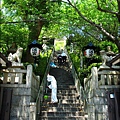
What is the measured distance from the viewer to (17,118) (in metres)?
7.95

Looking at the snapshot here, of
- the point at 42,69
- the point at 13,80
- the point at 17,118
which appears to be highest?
the point at 42,69

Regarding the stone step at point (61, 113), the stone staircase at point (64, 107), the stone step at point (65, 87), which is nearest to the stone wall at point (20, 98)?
the stone staircase at point (64, 107)

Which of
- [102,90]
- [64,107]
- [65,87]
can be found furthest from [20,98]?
[65,87]

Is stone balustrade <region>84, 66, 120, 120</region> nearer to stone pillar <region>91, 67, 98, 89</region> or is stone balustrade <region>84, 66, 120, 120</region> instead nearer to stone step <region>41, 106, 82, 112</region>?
stone pillar <region>91, 67, 98, 89</region>

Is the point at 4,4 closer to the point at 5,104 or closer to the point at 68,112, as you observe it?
the point at 5,104

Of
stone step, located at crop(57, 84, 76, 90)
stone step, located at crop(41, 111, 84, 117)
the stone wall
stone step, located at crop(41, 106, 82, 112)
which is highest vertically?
stone step, located at crop(57, 84, 76, 90)

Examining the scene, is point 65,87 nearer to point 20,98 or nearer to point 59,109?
point 59,109

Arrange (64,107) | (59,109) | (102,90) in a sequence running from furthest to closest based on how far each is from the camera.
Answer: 1. (64,107)
2. (59,109)
3. (102,90)

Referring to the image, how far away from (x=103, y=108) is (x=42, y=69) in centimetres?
821

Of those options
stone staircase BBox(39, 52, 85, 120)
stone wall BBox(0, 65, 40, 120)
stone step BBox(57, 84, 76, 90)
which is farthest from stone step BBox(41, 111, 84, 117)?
stone step BBox(57, 84, 76, 90)

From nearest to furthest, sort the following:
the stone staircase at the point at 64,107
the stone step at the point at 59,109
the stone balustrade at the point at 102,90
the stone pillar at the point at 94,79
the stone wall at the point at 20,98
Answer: the stone wall at the point at 20,98 < the stone balustrade at the point at 102,90 < the stone pillar at the point at 94,79 < the stone staircase at the point at 64,107 < the stone step at the point at 59,109

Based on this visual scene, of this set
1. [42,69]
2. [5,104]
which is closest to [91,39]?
[42,69]

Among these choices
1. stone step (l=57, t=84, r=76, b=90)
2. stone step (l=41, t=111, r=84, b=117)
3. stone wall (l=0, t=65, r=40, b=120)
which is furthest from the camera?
stone step (l=57, t=84, r=76, b=90)

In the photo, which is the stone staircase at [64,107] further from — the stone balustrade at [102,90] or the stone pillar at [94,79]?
the stone pillar at [94,79]
